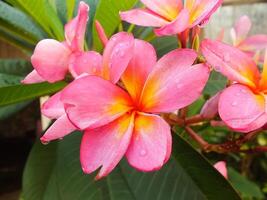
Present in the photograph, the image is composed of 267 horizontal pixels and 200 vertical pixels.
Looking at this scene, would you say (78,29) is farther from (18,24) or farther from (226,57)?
(18,24)

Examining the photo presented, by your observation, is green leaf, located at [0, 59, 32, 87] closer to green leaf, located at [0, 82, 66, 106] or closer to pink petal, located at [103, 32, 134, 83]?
green leaf, located at [0, 82, 66, 106]

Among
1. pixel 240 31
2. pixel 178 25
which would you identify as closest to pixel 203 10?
pixel 178 25

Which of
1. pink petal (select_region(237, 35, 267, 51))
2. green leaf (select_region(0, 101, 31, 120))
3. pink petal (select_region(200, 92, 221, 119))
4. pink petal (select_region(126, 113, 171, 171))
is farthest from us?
green leaf (select_region(0, 101, 31, 120))

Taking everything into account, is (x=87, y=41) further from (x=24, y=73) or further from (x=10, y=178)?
Answer: (x=10, y=178)

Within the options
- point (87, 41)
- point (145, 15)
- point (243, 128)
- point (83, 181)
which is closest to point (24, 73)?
point (87, 41)

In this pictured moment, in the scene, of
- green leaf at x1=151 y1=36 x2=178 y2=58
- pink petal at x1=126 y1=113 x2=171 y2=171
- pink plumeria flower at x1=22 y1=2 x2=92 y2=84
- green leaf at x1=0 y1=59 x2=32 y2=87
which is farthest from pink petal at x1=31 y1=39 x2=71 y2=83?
green leaf at x1=151 y1=36 x2=178 y2=58

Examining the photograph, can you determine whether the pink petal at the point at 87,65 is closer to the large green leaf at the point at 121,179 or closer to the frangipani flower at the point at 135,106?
the frangipani flower at the point at 135,106
